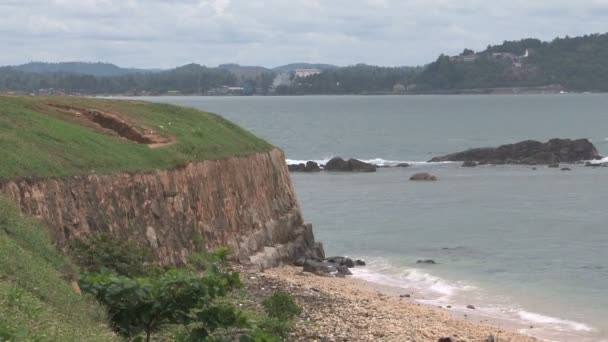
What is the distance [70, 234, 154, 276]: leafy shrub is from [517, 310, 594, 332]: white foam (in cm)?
934

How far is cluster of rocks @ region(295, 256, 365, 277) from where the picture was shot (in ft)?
89.1

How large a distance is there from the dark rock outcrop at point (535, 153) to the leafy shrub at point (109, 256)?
5551 centimetres

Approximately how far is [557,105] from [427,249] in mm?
154198

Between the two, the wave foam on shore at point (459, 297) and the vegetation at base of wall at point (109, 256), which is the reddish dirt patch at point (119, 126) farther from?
the wave foam on shore at point (459, 297)

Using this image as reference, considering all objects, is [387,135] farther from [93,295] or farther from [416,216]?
[93,295]

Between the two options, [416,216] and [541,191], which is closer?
[416,216]

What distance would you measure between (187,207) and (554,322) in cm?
844

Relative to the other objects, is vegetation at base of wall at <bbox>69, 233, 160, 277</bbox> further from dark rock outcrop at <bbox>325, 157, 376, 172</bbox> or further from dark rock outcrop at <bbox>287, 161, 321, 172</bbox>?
dark rock outcrop at <bbox>325, 157, 376, 172</bbox>

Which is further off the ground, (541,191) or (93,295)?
(93,295)

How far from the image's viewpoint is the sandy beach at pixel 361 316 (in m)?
17.8

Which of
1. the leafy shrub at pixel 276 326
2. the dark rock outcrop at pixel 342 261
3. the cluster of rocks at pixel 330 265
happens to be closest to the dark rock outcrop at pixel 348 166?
the cluster of rocks at pixel 330 265

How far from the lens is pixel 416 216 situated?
140 ft

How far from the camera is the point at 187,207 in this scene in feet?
74.5

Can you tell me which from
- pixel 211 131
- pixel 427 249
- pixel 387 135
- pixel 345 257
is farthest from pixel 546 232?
pixel 387 135
